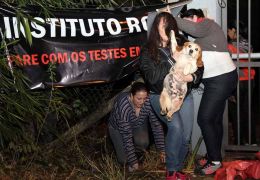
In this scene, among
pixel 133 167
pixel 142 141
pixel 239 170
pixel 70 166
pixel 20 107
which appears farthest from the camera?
pixel 142 141

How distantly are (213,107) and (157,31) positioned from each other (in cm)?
99

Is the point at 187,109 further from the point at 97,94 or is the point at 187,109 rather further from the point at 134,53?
the point at 97,94

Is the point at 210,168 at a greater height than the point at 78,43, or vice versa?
the point at 78,43

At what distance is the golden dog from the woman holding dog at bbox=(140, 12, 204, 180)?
0.17 feet

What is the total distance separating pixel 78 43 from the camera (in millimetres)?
5891

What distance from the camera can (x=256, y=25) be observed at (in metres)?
8.39

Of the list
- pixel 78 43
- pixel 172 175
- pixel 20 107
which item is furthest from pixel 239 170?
pixel 20 107

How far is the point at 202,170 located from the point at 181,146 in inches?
22.1

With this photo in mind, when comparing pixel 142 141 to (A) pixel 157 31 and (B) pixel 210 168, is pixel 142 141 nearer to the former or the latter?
Answer: (B) pixel 210 168

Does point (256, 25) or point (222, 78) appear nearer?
point (222, 78)

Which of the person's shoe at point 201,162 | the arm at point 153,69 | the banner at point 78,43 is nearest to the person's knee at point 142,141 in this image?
the person's shoe at point 201,162

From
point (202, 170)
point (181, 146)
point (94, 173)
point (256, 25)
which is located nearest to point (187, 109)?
point (181, 146)

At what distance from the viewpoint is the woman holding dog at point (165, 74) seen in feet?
17.2

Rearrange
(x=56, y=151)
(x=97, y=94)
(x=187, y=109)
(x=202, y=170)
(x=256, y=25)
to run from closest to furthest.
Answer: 1. (x=187, y=109)
2. (x=202, y=170)
3. (x=56, y=151)
4. (x=97, y=94)
5. (x=256, y=25)
